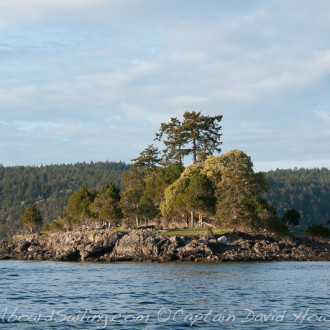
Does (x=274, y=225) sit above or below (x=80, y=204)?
below

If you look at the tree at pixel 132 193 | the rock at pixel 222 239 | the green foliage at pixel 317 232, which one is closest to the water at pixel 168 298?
the rock at pixel 222 239

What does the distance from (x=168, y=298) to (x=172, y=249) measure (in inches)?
1055

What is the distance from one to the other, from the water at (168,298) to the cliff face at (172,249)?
9133 mm

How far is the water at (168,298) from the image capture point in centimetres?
2214

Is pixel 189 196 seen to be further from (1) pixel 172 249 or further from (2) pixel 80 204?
(2) pixel 80 204

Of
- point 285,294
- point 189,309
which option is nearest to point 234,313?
point 189,309

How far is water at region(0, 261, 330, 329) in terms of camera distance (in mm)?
22141

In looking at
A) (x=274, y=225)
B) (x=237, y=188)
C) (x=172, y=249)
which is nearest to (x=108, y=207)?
(x=237, y=188)

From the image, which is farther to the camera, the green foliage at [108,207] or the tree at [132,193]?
the tree at [132,193]

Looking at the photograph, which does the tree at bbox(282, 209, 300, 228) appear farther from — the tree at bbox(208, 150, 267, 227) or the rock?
the rock

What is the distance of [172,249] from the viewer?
55.4 meters

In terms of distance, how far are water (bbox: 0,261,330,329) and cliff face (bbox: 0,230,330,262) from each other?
30.0 feet

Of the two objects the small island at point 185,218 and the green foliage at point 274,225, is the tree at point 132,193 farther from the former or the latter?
the green foliage at point 274,225

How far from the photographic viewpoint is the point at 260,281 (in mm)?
36094
